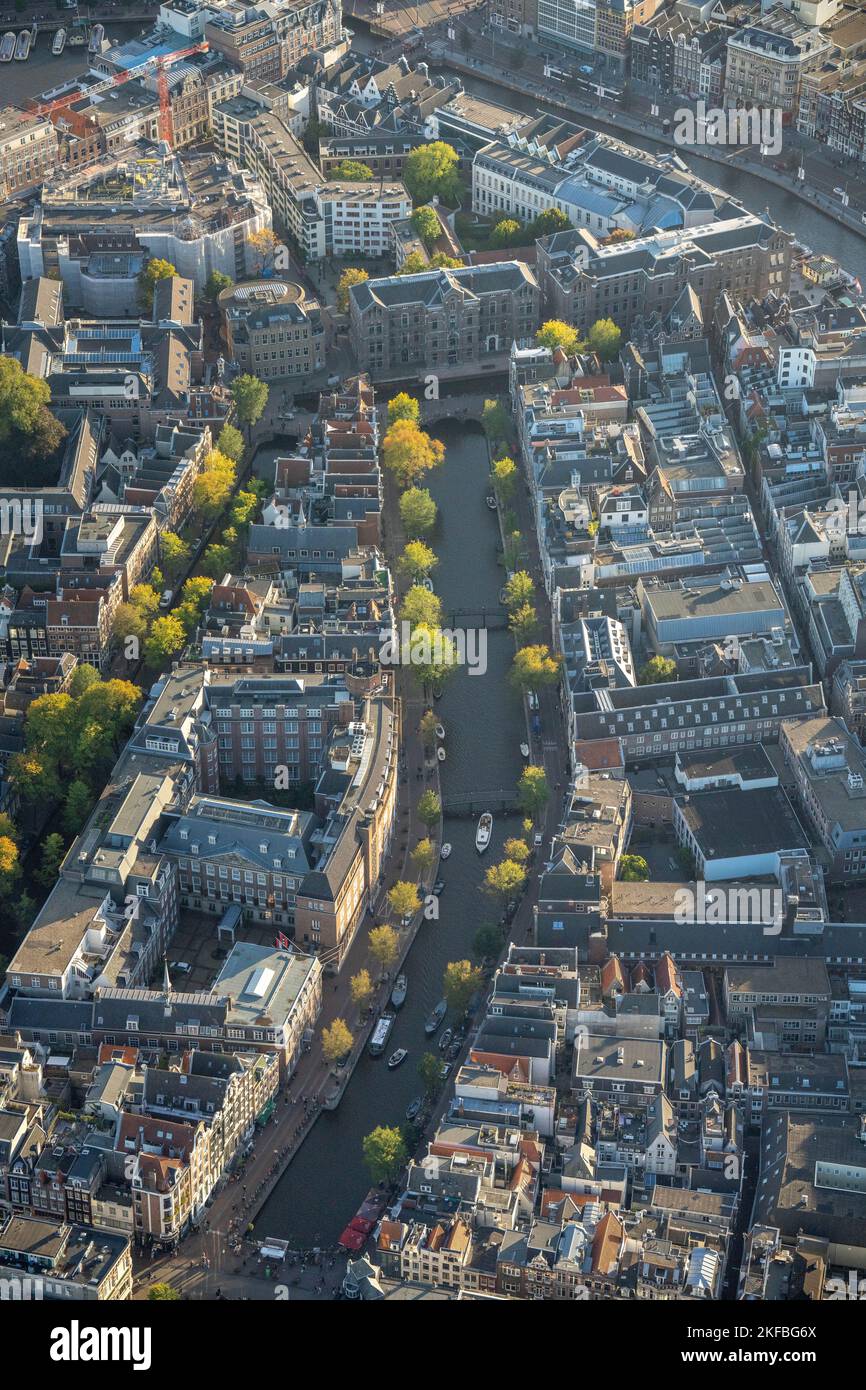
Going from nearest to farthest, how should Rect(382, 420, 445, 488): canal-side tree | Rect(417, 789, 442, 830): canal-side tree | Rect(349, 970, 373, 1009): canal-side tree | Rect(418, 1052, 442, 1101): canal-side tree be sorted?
Rect(418, 1052, 442, 1101): canal-side tree → Rect(349, 970, 373, 1009): canal-side tree → Rect(417, 789, 442, 830): canal-side tree → Rect(382, 420, 445, 488): canal-side tree

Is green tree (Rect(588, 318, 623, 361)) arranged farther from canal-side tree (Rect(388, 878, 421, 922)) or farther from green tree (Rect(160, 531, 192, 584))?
canal-side tree (Rect(388, 878, 421, 922))

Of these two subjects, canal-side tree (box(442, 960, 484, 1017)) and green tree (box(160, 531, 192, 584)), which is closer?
canal-side tree (box(442, 960, 484, 1017))

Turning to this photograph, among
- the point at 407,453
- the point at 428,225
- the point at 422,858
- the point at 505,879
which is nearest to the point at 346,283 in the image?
the point at 428,225

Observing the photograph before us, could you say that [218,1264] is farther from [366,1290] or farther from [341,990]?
[341,990]

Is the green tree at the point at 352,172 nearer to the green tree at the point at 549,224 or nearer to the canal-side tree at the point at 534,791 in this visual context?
the green tree at the point at 549,224

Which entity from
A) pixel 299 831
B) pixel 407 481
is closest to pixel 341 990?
pixel 299 831

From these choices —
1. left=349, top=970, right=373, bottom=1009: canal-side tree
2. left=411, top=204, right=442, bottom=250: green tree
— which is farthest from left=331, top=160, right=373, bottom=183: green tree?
left=349, top=970, right=373, bottom=1009: canal-side tree

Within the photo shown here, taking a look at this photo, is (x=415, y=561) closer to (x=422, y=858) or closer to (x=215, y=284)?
(x=422, y=858)
